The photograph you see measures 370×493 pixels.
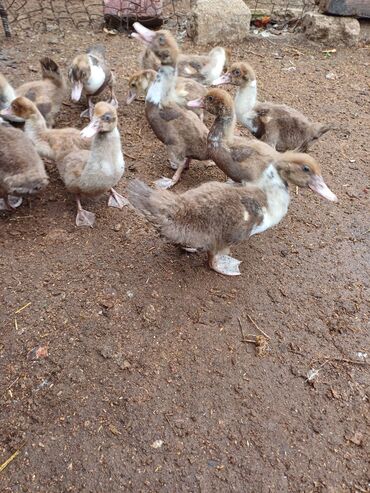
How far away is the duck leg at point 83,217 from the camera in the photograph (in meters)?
3.80

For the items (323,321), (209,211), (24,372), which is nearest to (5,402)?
(24,372)

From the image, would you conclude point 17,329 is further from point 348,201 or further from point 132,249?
point 348,201

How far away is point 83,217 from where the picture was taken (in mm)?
3816

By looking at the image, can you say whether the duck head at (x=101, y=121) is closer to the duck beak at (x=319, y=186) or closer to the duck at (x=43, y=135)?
the duck at (x=43, y=135)

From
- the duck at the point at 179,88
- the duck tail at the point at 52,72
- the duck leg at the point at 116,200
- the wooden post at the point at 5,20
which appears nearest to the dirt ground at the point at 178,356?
the duck leg at the point at 116,200

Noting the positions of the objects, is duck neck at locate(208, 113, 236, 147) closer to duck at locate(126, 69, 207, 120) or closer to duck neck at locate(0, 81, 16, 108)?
duck at locate(126, 69, 207, 120)

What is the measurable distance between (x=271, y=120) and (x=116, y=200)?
1787 mm

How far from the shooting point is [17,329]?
2.98 m

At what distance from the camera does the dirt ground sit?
8.14 feet

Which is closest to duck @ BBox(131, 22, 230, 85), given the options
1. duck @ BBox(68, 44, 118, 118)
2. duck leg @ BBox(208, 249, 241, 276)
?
duck @ BBox(68, 44, 118, 118)

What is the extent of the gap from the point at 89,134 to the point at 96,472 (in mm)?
2352

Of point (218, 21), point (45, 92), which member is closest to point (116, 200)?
point (45, 92)

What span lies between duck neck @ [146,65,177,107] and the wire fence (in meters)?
3.42

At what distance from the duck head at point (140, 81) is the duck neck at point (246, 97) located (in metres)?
1.26
